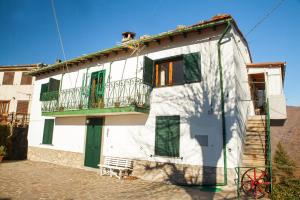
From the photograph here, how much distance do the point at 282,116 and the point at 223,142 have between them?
5.52 metres

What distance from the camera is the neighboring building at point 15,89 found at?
25453 millimetres

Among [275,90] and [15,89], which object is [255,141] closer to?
[275,90]

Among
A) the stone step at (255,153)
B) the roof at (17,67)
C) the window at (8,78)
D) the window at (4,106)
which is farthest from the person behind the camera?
the window at (8,78)

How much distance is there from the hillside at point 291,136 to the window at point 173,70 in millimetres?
45195

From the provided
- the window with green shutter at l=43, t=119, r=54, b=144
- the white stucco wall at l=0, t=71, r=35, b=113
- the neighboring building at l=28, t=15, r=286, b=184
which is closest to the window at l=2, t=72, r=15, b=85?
the white stucco wall at l=0, t=71, r=35, b=113

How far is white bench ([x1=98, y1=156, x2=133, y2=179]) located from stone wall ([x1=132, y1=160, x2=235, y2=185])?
36cm

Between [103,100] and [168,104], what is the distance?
156 inches

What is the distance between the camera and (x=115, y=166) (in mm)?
10039

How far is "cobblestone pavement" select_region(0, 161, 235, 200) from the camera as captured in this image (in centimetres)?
670

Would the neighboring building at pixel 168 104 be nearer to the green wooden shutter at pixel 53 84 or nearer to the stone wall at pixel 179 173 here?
the stone wall at pixel 179 173

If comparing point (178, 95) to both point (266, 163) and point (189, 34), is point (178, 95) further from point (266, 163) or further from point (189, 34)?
point (266, 163)

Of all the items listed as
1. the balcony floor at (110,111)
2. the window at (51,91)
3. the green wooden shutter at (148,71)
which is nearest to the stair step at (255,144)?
the balcony floor at (110,111)

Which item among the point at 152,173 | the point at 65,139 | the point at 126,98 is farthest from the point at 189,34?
the point at 65,139

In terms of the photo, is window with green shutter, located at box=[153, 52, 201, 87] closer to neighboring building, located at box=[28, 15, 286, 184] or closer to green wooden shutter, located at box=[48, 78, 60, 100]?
neighboring building, located at box=[28, 15, 286, 184]
